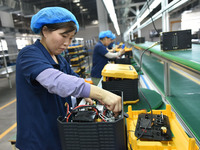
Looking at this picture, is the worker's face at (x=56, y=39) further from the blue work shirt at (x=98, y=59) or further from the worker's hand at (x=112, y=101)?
the blue work shirt at (x=98, y=59)

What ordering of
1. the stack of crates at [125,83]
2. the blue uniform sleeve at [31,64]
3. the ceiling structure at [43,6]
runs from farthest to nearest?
1. the ceiling structure at [43,6]
2. the stack of crates at [125,83]
3. the blue uniform sleeve at [31,64]

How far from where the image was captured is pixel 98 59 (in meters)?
3.09

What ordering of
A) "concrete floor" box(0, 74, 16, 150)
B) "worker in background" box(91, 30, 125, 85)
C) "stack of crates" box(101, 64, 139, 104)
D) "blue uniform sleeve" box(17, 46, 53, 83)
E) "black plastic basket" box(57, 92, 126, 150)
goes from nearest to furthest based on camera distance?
"black plastic basket" box(57, 92, 126, 150), "blue uniform sleeve" box(17, 46, 53, 83), "stack of crates" box(101, 64, 139, 104), "concrete floor" box(0, 74, 16, 150), "worker in background" box(91, 30, 125, 85)

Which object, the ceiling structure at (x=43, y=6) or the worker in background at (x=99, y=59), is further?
the ceiling structure at (x=43, y=6)

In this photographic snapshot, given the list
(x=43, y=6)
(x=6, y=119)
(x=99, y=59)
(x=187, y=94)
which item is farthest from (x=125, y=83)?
(x=43, y=6)

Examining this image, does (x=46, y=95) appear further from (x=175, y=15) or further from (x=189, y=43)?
(x=175, y=15)

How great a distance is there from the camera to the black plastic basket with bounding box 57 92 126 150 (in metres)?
0.61

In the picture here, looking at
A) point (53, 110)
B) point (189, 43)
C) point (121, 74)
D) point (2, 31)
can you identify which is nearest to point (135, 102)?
point (121, 74)

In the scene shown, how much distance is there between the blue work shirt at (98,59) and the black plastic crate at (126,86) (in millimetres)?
1533

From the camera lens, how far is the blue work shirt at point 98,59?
119 inches

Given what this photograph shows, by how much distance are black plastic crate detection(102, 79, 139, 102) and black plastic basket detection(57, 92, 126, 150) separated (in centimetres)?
81

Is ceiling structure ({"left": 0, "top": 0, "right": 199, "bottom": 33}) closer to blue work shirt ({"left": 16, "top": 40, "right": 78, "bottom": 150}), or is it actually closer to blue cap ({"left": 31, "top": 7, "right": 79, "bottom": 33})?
blue cap ({"left": 31, "top": 7, "right": 79, "bottom": 33})

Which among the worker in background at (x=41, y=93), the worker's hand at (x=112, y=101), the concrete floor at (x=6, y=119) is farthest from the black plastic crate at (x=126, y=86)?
the concrete floor at (x=6, y=119)

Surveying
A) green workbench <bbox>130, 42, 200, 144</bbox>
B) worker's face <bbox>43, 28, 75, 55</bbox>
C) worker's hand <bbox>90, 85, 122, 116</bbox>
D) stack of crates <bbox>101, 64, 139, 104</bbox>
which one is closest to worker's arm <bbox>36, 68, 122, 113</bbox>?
worker's hand <bbox>90, 85, 122, 116</bbox>
